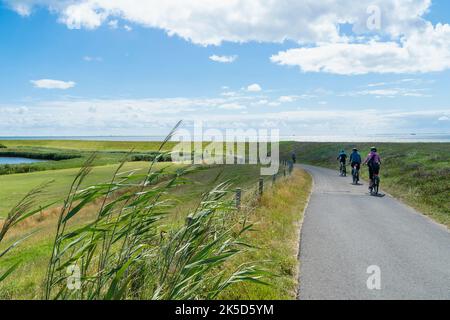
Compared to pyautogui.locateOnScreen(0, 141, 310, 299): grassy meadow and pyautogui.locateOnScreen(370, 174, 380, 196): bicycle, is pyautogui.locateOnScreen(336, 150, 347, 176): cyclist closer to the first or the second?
pyautogui.locateOnScreen(370, 174, 380, 196): bicycle

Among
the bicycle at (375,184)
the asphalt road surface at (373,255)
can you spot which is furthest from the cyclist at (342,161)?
the asphalt road surface at (373,255)

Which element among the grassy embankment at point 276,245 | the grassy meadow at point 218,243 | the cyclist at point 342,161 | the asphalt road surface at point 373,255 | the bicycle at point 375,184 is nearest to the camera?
the grassy meadow at point 218,243

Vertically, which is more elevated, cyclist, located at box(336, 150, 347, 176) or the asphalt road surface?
cyclist, located at box(336, 150, 347, 176)

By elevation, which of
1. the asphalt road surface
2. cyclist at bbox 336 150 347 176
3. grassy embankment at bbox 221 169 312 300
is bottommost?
the asphalt road surface

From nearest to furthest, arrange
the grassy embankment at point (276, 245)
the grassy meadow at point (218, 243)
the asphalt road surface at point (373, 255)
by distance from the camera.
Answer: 1. the grassy meadow at point (218, 243)
2. the grassy embankment at point (276, 245)
3. the asphalt road surface at point (373, 255)

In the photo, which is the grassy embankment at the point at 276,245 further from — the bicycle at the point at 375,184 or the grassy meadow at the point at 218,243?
the bicycle at the point at 375,184

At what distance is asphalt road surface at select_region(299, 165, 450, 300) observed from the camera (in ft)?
20.1

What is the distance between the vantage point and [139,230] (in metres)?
4.21

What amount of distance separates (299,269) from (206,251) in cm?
398

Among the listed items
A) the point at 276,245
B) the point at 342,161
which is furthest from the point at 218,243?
the point at 342,161

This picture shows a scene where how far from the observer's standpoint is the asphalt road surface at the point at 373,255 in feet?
20.1

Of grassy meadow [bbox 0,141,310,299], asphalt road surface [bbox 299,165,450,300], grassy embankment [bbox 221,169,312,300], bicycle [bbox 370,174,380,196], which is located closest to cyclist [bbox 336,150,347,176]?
bicycle [bbox 370,174,380,196]

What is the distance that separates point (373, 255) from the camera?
8.17 meters
